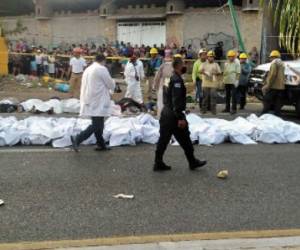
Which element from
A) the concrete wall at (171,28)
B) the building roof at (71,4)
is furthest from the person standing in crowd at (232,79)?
the building roof at (71,4)

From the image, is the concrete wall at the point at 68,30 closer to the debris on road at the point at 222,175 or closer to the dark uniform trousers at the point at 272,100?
the dark uniform trousers at the point at 272,100

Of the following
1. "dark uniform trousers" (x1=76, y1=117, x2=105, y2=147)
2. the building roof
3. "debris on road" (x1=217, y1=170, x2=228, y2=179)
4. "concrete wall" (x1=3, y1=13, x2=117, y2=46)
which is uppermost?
the building roof

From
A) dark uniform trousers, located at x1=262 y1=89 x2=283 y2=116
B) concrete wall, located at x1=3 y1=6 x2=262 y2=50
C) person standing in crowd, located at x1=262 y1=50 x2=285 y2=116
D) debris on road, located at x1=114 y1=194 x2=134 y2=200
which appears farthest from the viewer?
concrete wall, located at x1=3 y1=6 x2=262 y2=50

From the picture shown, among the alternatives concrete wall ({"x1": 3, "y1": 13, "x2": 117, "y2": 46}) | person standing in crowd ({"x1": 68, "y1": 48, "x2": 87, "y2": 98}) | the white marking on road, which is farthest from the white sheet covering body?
concrete wall ({"x1": 3, "y1": 13, "x2": 117, "y2": 46})

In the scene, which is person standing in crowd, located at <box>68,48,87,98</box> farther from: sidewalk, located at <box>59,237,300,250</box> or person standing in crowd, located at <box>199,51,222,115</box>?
sidewalk, located at <box>59,237,300,250</box>

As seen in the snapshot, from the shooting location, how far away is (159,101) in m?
11.8

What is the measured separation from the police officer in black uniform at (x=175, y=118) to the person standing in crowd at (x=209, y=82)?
6917 mm

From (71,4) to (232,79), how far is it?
23.6 metres

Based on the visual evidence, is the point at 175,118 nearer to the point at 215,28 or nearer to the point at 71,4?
the point at 215,28

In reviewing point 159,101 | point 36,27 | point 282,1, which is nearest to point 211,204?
point 282,1

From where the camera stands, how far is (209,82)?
579 inches

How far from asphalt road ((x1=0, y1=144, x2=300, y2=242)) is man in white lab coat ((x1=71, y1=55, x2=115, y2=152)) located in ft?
1.07

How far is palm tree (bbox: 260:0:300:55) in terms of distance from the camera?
3.22 meters

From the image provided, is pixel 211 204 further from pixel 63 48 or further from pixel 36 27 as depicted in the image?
pixel 36 27
